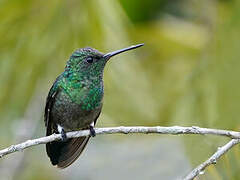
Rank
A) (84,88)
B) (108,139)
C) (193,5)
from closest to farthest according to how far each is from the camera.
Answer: (84,88) < (108,139) < (193,5)

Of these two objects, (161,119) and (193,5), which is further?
(193,5)

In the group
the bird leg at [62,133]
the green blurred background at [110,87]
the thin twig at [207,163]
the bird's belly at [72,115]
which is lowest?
the green blurred background at [110,87]

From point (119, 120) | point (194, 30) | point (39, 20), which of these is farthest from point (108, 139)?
point (194, 30)

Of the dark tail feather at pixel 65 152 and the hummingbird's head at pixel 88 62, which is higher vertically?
the hummingbird's head at pixel 88 62

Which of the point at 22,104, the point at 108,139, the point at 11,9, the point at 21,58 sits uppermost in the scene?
the point at 11,9

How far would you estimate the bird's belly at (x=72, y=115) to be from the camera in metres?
4.25

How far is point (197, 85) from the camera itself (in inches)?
244

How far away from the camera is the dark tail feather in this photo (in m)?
4.47

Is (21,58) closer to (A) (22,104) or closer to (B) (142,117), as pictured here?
(A) (22,104)

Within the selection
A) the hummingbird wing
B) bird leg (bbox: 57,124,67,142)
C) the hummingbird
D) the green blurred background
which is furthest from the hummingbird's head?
the green blurred background

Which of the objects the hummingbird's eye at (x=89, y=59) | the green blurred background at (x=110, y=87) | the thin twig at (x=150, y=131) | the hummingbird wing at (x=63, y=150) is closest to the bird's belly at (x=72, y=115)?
the hummingbird wing at (x=63, y=150)

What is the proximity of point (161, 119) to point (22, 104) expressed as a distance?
138 centimetres

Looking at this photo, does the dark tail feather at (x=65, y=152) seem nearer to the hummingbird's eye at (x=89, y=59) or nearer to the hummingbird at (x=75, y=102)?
the hummingbird at (x=75, y=102)

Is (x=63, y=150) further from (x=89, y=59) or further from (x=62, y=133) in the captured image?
(x=89, y=59)
